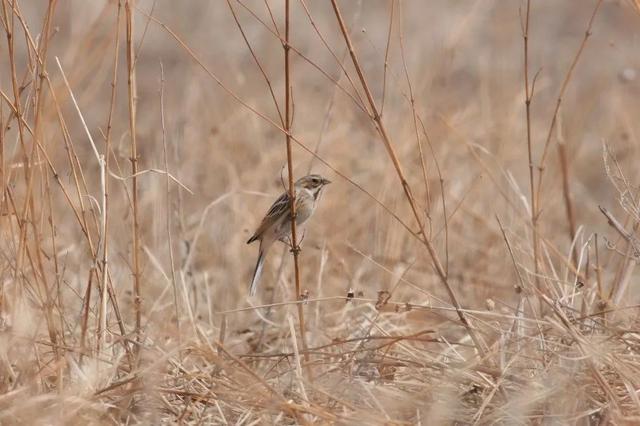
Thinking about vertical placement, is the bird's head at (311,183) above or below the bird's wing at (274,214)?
above

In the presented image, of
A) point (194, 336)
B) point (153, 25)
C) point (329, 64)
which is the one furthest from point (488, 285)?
point (153, 25)

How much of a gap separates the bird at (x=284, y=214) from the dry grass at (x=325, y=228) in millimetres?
210

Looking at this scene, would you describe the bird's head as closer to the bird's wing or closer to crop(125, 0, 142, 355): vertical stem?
the bird's wing

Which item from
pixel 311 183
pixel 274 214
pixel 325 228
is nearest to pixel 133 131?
pixel 274 214

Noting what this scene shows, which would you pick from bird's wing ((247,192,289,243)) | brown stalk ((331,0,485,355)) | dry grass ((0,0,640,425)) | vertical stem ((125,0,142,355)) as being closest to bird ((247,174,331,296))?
bird's wing ((247,192,289,243))

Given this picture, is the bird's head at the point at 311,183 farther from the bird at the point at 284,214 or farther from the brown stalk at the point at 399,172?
the brown stalk at the point at 399,172

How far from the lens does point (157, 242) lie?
5.63 m

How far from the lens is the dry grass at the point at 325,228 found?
3.29 meters

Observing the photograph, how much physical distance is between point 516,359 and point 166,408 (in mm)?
1104

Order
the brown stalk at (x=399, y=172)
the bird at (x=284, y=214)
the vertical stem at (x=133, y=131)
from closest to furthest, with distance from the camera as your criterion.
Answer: the brown stalk at (x=399, y=172)
the vertical stem at (x=133, y=131)
the bird at (x=284, y=214)

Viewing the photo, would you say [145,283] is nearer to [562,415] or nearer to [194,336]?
[194,336]

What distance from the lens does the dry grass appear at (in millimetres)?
3293

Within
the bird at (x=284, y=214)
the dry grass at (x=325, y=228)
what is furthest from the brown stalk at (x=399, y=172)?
the bird at (x=284, y=214)

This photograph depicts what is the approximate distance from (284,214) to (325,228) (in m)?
1.78
